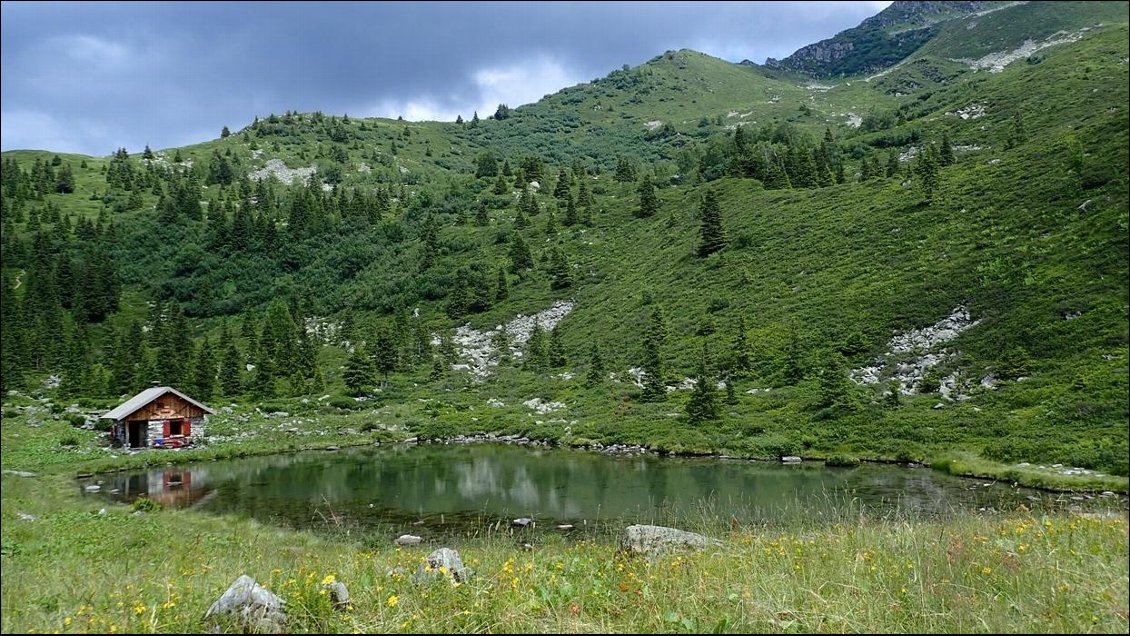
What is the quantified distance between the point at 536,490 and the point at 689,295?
40596mm

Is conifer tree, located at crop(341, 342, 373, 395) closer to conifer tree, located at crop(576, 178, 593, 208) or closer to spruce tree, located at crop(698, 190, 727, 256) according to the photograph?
spruce tree, located at crop(698, 190, 727, 256)

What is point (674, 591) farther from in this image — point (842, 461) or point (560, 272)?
point (560, 272)

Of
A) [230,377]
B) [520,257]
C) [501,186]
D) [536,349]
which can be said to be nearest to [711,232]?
[536,349]

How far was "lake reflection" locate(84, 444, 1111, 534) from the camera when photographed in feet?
63.7

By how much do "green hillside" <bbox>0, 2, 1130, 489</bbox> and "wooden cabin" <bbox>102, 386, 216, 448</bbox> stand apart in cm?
258

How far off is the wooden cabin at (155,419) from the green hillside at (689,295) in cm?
258

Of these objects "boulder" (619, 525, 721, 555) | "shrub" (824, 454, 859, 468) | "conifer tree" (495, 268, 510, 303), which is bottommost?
"shrub" (824, 454, 859, 468)

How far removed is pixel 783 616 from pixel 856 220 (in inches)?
2540

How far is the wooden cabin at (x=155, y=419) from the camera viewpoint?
3716cm

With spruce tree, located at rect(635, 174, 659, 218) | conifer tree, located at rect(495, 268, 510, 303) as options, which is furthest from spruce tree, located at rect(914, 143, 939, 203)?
conifer tree, located at rect(495, 268, 510, 303)

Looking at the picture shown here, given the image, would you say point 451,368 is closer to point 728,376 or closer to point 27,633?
point 728,376

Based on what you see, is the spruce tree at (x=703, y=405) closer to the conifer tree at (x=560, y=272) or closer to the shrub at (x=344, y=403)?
the shrub at (x=344, y=403)

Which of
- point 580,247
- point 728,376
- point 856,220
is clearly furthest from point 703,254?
point 728,376

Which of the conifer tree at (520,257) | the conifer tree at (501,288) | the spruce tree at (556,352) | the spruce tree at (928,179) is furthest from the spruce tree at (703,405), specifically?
the conifer tree at (520,257)
